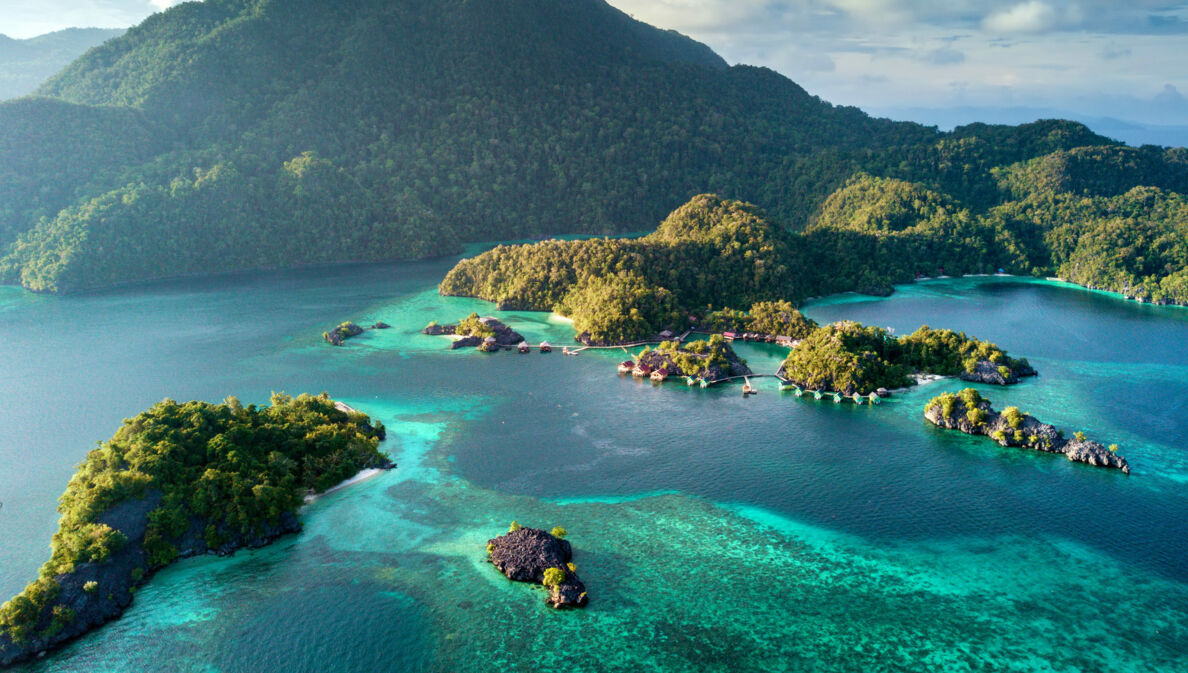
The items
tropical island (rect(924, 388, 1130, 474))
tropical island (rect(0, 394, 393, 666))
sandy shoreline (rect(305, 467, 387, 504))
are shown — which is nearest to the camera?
tropical island (rect(0, 394, 393, 666))

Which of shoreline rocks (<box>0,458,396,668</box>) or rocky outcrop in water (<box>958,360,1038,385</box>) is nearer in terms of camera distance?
shoreline rocks (<box>0,458,396,668</box>)

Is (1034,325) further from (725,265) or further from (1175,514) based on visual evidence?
(1175,514)

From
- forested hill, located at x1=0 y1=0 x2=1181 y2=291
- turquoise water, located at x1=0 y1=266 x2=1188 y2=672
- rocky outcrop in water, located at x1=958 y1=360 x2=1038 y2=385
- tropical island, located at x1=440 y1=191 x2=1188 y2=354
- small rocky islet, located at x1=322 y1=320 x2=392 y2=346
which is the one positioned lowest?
turquoise water, located at x1=0 y1=266 x2=1188 y2=672

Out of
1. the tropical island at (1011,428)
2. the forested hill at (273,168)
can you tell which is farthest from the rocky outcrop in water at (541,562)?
the forested hill at (273,168)

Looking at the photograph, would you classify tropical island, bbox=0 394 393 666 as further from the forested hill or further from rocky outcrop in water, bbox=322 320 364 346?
the forested hill

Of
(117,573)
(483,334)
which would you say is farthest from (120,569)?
(483,334)

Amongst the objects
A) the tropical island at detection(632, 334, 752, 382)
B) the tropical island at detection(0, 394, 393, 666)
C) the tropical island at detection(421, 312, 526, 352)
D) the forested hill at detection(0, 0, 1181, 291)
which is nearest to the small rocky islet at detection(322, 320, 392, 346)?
the tropical island at detection(421, 312, 526, 352)

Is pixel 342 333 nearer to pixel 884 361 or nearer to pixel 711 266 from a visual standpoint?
pixel 711 266
